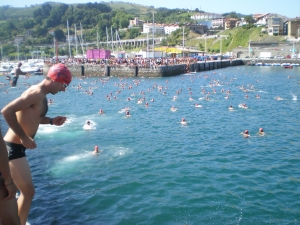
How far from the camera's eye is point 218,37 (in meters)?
134

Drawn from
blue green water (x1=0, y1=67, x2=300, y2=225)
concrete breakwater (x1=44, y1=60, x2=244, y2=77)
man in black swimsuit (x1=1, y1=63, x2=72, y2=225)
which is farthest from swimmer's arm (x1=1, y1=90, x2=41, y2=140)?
concrete breakwater (x1=44, y1=60, x2=244, y2=77)

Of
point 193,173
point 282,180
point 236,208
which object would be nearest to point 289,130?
point 282,180

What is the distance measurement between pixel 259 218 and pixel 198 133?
434 inches

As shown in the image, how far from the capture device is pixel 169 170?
14094 mm

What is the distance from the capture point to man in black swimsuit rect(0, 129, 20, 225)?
12.2 ft

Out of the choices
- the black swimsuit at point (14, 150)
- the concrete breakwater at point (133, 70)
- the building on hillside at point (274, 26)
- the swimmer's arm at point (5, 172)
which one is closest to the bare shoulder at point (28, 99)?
the black swimsuit at point (14, 150)

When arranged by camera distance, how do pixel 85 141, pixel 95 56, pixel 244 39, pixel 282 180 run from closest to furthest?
pixel 282 180, pixel 85 141, pixel 95 56, pixel 244 39

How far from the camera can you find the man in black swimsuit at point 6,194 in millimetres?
3707

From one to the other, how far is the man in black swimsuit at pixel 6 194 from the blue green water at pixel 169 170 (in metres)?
5.85

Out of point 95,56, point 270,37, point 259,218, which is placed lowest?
point 259,218

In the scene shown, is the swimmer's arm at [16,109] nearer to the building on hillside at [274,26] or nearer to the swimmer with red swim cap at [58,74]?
the swimmer with red swim cap at [58,74]

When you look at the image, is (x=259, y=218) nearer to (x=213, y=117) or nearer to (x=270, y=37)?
(x=213, y=117)

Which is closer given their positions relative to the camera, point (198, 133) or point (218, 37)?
point (198, 133)

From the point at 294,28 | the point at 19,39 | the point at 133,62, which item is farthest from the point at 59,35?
the point at 133,62
